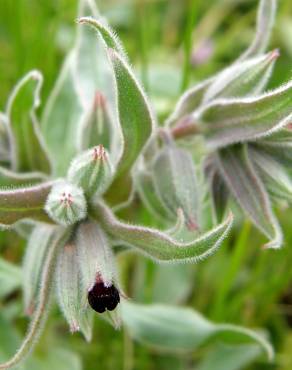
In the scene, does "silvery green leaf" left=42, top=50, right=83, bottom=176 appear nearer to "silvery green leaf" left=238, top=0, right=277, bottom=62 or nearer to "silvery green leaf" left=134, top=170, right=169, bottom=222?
"silvery green leaf" left=134, top=170, right=169, bottom=222

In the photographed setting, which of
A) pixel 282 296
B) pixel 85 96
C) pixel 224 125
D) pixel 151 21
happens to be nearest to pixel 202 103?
pixel 224 125

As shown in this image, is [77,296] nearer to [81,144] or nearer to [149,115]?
[149,115]

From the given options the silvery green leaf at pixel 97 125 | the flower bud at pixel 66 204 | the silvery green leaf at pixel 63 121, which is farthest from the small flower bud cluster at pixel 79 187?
the silvery green leaf at pixel 63 121

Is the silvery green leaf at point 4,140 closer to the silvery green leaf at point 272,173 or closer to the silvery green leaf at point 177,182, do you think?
the silvery green leaf at point 177,182

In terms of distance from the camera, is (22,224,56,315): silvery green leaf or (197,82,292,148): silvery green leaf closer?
(197,82,292,148): silvery green leaf

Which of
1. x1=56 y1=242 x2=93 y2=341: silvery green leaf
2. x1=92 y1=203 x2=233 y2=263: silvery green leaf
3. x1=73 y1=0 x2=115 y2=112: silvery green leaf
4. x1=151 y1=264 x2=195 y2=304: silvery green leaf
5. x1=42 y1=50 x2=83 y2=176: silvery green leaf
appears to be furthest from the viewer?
x1=151 y1=264 x2=195 y2=304: silvery green leaf

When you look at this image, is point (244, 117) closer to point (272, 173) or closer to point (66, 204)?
point (272, 173)

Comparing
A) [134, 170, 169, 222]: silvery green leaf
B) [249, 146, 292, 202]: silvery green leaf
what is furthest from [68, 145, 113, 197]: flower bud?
[249, 146, 292, 202]: silvery green leaf
